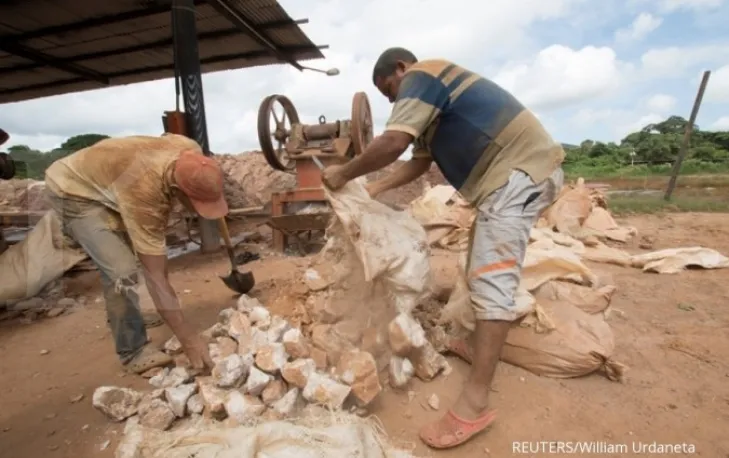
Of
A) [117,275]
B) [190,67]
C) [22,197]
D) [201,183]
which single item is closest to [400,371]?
[201,183]

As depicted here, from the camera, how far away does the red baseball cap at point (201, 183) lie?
5.95ft

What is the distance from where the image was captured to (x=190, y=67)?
14.3ft

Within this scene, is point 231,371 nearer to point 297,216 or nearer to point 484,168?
point 484,168

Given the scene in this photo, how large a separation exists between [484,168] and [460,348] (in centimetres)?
87

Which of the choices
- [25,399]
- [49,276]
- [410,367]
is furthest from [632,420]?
[49,276]

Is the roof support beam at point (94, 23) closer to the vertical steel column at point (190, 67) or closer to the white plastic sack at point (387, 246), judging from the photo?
the vertical steel column at point (190, 67)

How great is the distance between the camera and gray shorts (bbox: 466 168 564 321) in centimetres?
165

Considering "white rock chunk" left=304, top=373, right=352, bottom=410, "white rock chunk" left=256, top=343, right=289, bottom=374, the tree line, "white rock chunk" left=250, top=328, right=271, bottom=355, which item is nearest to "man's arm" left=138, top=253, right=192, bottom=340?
"white rock chunk" left=250, top=328, right=271, bottom=355

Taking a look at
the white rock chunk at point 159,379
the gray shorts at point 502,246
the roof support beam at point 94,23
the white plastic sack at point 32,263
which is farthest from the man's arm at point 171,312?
the roof support beam at point 94,23

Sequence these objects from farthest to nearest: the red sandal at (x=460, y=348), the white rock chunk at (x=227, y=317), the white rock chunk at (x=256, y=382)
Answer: the white rock chunk at (x=227, y=317)
the red sandal at (x=460, y=348)
the white rock chunk at (x=256, y=382)

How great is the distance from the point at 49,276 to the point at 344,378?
2.73 metres

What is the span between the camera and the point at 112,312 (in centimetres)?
219

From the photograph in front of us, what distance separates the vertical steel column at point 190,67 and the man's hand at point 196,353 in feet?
9.46

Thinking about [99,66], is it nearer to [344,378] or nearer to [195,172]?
[195,172]
